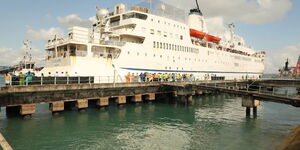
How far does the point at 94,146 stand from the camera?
12.4 metres

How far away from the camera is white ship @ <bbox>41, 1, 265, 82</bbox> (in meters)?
25.0

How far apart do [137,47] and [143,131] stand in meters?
16.7

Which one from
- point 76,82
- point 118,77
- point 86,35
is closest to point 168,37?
point 118,77

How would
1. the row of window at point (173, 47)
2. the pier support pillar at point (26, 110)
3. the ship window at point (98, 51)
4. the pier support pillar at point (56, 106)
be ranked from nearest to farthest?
the pier support pillar at point (26, 110) < the pier support pillar at point (56, 106) < the ship window at point (98, 51) < the row of window at point (173, 47)

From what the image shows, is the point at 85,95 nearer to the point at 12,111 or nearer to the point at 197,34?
the point at 12,111

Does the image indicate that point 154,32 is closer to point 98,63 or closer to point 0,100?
point 98,63

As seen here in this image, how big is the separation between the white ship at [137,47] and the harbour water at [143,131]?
19.5 ft

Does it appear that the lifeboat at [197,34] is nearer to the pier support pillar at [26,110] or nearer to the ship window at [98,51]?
the ship window at [98,51]

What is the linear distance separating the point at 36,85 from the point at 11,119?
3.44 m

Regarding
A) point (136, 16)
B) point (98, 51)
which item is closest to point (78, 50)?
point (98, 51)

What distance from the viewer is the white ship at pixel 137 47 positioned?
982 inches

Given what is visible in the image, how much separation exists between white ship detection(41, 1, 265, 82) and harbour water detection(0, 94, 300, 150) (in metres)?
5.95

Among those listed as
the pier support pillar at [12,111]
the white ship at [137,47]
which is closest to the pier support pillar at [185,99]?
the white ship at [137,47]

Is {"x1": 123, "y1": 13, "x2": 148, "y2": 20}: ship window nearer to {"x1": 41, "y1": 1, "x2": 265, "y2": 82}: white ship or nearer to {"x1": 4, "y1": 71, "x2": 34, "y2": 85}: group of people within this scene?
{"x1": 41, "y1": 1, "x2": 265, "y2": 82}: white ship
